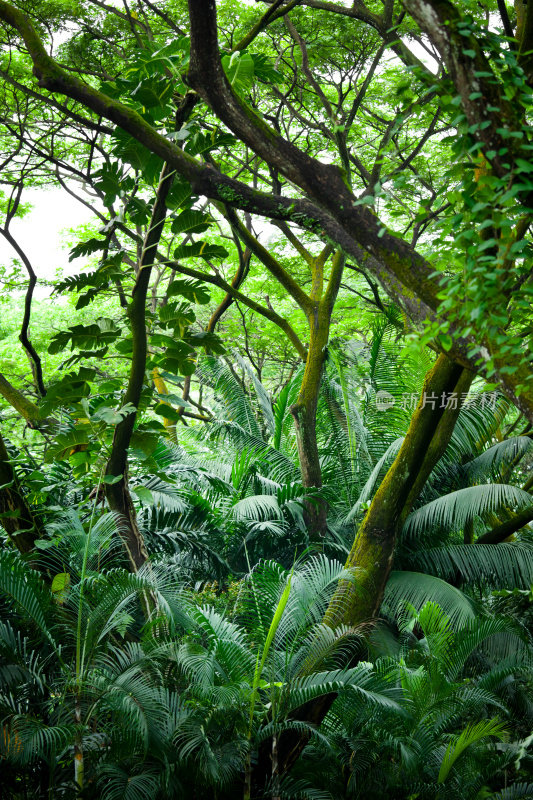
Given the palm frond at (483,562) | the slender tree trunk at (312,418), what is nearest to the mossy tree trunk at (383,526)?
the palm frond at (483,562)

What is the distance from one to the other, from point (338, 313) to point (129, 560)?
993 centimetres

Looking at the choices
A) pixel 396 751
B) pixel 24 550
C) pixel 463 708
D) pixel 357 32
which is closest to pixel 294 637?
pixel 396 751

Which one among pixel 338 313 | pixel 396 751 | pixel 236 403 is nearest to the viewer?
pixel 396 751

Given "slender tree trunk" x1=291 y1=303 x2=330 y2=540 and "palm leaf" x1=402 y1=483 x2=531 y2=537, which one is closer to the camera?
"palm leaf" x1=402 y1=483 x2=531 y2=537

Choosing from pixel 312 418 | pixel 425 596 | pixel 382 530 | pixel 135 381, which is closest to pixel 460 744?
pixel 382 530

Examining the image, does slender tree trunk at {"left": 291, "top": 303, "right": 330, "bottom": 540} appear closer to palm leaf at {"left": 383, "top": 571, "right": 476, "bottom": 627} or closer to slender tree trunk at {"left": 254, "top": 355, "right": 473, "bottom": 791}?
palm leaf at {"left": 383, "top": 571, "right": 476, "bottom": 627}

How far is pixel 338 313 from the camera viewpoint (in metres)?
14.1

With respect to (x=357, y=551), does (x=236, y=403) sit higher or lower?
higher

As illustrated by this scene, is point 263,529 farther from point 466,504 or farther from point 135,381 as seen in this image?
point 135,381

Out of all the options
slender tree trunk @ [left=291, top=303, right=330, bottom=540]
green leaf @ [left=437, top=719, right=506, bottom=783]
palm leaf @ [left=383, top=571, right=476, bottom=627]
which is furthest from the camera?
slender tree trunk @ [left=291, top=303, right=330, bottom=540]

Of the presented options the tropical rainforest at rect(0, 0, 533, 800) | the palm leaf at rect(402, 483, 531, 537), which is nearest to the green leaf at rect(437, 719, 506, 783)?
the tropical rainforest at rect(0, 0, 533, 800)

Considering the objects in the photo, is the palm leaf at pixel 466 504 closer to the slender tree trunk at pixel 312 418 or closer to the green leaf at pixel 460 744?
the slender tree trunk at pixel 312 418

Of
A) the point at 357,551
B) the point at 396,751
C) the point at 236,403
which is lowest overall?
the point at 396,751

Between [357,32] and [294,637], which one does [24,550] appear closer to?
[294,637]
